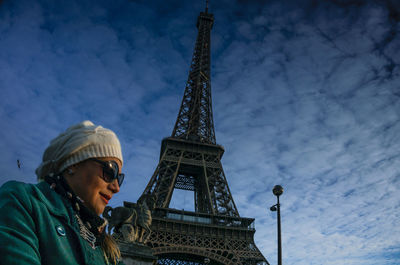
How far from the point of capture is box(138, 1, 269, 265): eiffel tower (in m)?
27.5

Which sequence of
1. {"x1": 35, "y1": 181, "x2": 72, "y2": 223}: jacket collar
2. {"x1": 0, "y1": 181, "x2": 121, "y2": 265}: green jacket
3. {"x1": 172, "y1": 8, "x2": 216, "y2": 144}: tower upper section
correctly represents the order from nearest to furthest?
{"x1": 0, "y1": 181, "x2": 121, "y2": 265}: green jacket < {"x1": 35, "y1": 181, "x2": 72, "y2": 223}: jacket collar < {"x1": 172, "y1": 8, "x2": 216, "y2": 144}: tower upper section

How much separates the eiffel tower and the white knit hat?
23381 mm

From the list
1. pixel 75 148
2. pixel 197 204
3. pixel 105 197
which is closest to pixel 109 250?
pixel 105 197

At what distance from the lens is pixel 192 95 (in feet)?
147

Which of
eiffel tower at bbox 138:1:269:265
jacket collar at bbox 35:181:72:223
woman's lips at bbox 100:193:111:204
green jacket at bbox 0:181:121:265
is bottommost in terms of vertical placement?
green jacket at bbox 0:181:121:265

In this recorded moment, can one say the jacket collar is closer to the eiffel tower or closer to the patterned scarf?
the patterned scarf

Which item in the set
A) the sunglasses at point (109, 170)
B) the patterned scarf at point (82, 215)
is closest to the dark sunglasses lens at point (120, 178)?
the sunglasses at point (109, 170)

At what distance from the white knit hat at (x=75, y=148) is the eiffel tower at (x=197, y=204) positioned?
23381 millimetres

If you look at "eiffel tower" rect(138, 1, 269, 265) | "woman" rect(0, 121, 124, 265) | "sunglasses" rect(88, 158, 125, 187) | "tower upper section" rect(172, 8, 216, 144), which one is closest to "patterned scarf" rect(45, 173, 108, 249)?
"woman" rect(0, 121, 124, 265)

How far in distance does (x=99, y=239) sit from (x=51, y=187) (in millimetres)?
601

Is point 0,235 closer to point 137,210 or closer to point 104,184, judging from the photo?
point 104,184

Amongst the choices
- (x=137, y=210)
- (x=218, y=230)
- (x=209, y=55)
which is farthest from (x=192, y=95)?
(x=137, y=210)

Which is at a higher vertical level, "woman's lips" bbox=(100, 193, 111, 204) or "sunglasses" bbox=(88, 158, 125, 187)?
"sunglasses" bbox=(88, 158, 125, 187)

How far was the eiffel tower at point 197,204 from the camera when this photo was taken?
90.3 feet
